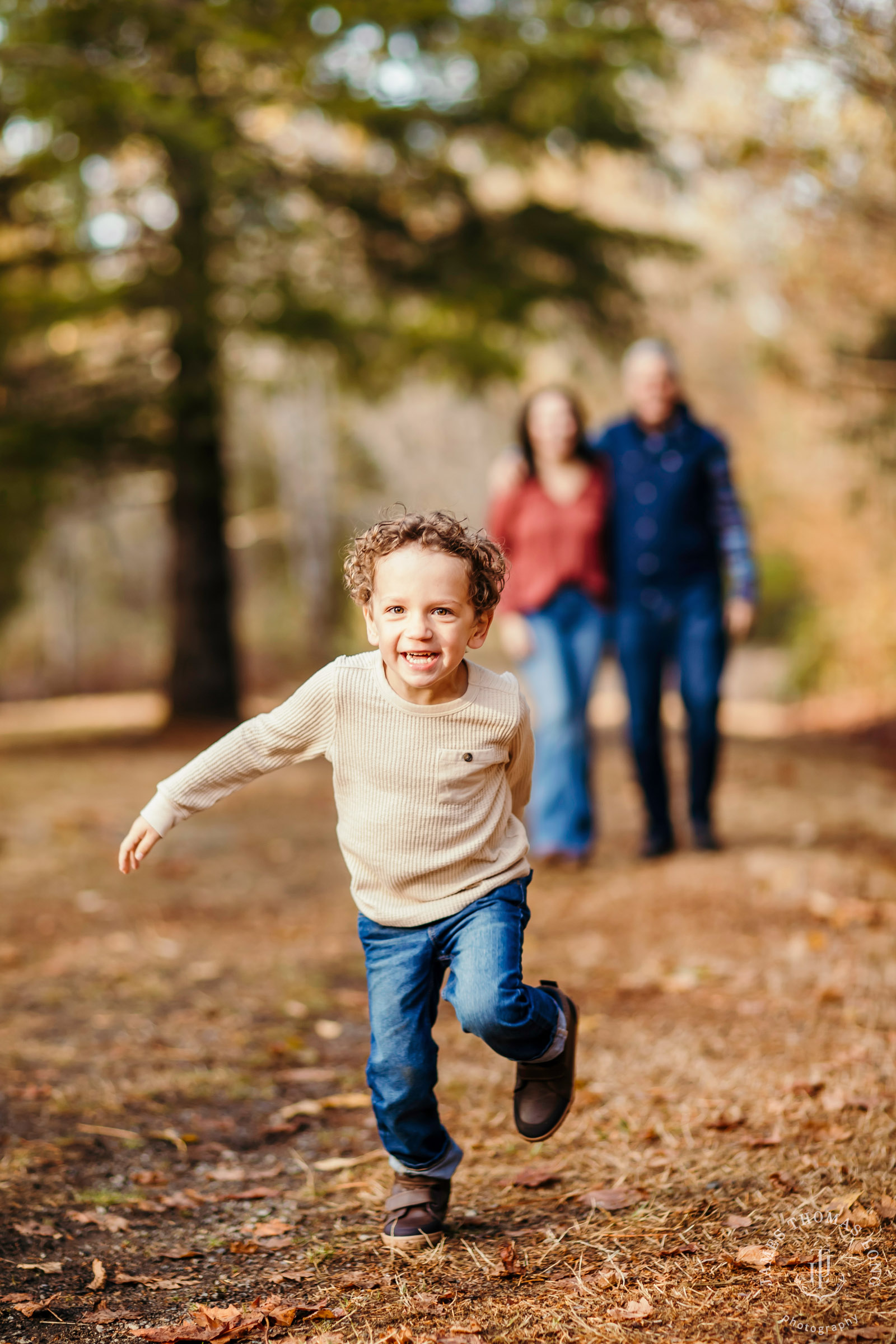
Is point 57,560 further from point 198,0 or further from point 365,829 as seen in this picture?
point 365,829

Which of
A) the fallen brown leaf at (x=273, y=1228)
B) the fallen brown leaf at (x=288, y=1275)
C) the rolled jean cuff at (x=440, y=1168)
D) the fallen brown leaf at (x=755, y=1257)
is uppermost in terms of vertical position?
the rolled jean cuff at (x=440, y=1168)

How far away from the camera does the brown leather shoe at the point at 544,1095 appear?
2.69 metres

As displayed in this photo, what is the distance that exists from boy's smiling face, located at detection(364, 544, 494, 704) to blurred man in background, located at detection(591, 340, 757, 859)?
337 centimetres

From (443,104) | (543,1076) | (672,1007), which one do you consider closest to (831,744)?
(443,104)

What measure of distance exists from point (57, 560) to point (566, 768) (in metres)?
18.3

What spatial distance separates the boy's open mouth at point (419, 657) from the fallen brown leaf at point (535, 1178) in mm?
1302

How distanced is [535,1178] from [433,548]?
4.98 ft

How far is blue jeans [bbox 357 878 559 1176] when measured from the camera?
2.53m

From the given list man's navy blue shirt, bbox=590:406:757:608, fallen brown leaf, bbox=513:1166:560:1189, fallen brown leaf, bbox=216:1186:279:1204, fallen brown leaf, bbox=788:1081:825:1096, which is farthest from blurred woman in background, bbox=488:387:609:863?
fallen brown leaf, bbox=216:1186:279:1204

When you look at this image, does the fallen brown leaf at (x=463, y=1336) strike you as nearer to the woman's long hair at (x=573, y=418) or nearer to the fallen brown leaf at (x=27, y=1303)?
the fallen brown leaf at (x=27, y=1303)

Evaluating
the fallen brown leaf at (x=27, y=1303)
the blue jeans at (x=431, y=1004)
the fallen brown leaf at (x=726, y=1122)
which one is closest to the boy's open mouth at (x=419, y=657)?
the blue jeans at (x=431, y=1004)

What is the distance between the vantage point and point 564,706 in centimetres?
595

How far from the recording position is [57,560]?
74.2 feet

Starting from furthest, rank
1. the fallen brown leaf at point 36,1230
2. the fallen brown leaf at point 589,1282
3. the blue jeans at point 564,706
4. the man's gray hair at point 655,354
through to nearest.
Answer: the blue jeans at point 564,706
the man's gray hair at point 655,354
the fallen brown leaf at point 36,1230
the fallen brown leaf at point 589,1282
